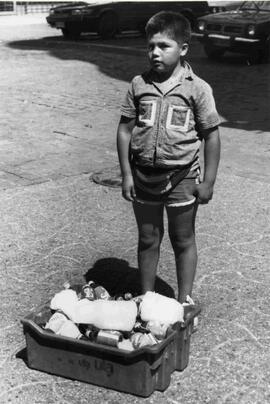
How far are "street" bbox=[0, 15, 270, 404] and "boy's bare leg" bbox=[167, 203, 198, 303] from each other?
0.30m

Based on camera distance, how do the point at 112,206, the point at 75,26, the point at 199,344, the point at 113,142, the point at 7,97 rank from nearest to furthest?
the point at 199,344 < the point at 112,206 < the point at 113,142 < the point at 7,97 < the point at 75,26

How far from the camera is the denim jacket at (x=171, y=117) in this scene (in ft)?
11.7

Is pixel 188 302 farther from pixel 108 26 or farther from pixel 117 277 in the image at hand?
pixel 108 26

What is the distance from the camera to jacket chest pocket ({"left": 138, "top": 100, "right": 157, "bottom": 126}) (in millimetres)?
3586

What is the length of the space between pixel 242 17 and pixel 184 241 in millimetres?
12618

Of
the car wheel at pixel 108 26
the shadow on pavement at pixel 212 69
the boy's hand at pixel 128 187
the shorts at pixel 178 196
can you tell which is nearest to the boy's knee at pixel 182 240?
the shorts at pixel 178 196

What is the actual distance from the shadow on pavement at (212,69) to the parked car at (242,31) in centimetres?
36

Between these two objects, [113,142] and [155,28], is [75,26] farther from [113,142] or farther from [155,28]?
[155,28]

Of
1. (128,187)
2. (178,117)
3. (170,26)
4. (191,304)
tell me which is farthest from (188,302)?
(170,26)

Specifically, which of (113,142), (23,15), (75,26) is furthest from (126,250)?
(23,15)

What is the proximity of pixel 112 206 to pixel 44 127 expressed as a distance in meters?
3.48

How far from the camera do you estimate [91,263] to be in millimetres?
4898

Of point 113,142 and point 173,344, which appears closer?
point 173,344

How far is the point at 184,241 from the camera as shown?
3883mm
